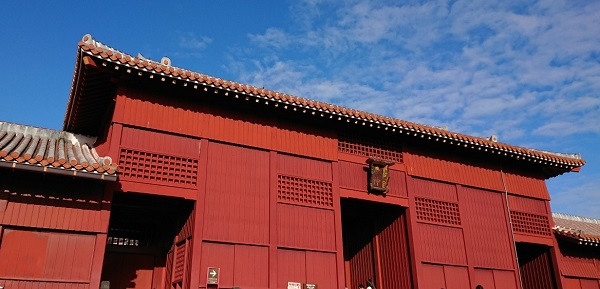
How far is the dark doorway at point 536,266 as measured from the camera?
16422mm

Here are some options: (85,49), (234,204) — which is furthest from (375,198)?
(85,49)

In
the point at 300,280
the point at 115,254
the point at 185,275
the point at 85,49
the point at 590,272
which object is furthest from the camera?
the point at 590,272

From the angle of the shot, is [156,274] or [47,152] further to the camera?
[156,274]

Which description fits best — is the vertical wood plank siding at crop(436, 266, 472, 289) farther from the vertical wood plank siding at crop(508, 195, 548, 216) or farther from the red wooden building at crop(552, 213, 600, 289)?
the red wooden building at crop(552, 213, 600, 289)

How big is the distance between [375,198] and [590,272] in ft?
30.1

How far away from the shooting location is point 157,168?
11.1 meters

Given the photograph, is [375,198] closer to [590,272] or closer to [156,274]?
[156,274]

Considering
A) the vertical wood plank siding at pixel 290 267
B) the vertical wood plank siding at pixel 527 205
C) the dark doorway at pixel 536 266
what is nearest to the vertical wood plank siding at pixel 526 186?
the vertical wood plank siding at pixel 527 205

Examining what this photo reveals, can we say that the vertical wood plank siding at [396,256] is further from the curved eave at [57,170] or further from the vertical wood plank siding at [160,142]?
the curved eave at [57,170]

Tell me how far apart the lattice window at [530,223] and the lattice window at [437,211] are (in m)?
2.51

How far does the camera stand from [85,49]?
9945mm

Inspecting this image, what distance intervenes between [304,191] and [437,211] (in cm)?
441

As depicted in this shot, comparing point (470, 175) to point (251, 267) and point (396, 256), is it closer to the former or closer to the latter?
point (396, 256)

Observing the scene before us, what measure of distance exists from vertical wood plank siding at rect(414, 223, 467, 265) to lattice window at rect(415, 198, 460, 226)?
21 cm
